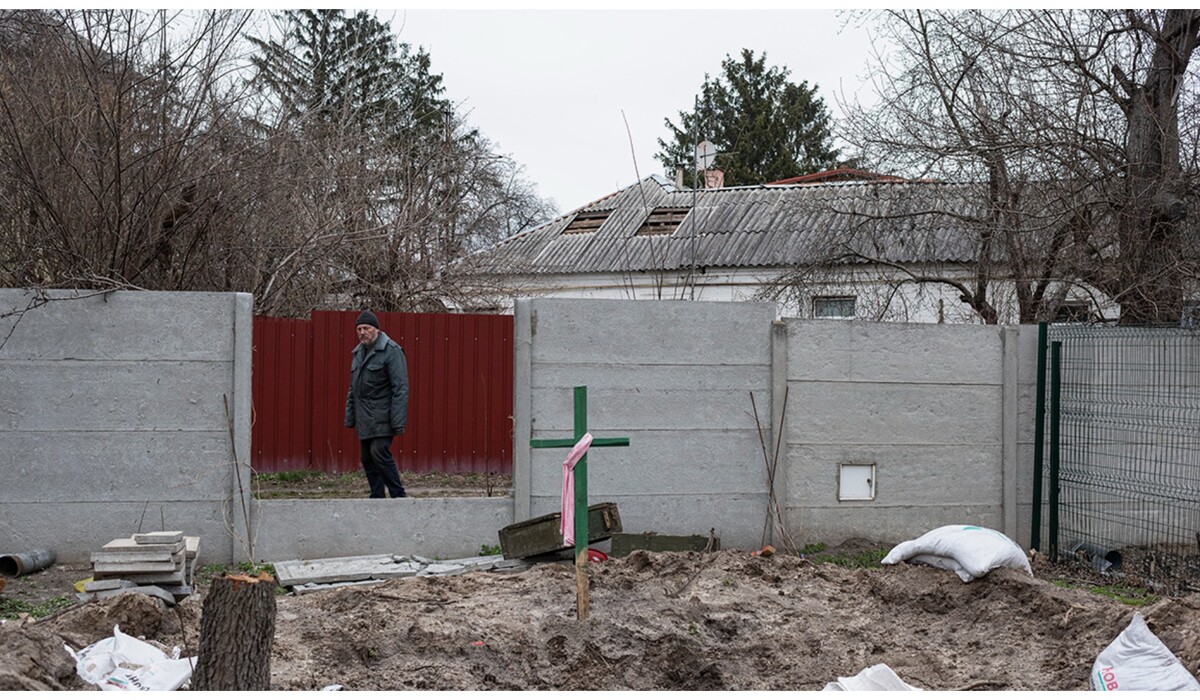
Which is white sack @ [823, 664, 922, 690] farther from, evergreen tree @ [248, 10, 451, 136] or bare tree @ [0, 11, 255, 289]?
evergreen tree @ [248, 10, 451, 136]

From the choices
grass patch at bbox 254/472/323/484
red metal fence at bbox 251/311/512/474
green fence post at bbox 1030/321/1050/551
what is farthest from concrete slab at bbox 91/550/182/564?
green fence post at bbox 1030/321/1050/551

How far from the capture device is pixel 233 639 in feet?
15.2

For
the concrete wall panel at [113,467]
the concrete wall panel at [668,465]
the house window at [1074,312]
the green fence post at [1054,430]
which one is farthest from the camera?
the house window at [1074,312]

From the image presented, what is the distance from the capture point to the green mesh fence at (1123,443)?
896 cm

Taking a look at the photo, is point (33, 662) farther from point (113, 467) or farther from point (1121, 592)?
point (1121, 592)

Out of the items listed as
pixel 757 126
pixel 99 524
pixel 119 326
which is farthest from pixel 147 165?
pixel 757 126

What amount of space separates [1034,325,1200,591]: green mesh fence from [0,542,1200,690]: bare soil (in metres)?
2.40

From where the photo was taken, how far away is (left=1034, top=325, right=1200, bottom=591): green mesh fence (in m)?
8.96

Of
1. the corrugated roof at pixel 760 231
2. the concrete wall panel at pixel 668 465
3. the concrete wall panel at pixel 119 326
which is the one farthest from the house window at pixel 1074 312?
the concrete wall panel at pixel 119 326

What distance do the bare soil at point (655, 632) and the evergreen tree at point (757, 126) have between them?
29933mm

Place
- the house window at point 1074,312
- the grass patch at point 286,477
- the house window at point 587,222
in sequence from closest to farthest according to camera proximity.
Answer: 1. the house window at point 1074,312
2. the grass patch at point 286,477
3. the house window at point 587,222

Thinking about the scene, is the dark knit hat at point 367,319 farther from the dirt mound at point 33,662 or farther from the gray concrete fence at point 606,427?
the dirt mound at point 33,662

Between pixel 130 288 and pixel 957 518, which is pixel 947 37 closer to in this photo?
pixel 957 518

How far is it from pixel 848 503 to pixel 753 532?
85 centimetres
